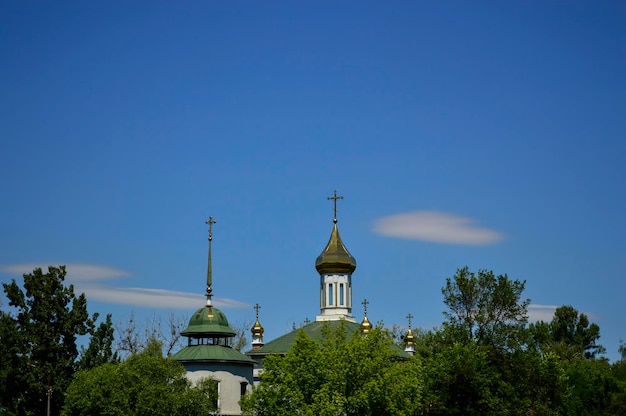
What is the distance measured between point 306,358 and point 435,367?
6.80 metres

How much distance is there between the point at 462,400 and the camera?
4991 cm

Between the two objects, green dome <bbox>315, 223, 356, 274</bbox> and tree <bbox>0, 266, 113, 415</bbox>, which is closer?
tree <bbox>0, 266, 113, 415</bbox>

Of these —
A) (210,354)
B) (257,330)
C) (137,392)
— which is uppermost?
(257,330)

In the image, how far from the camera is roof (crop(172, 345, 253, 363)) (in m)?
60.0

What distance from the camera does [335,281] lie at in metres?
72.8

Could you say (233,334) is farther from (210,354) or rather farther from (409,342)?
(409,342)

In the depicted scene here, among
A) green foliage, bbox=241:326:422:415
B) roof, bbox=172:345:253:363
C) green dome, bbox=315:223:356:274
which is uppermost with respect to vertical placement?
green dome, bbox=315:223:356:274

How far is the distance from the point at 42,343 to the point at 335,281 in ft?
71.7

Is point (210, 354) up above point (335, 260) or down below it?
below

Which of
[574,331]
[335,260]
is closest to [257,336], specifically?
Result: [335,260]

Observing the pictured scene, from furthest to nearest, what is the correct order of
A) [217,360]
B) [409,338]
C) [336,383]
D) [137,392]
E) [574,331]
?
[574,331] < [409,338] < [217,360] < [137,392] < [336,383]

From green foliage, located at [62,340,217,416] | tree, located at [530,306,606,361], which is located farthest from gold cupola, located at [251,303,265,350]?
tree, located at [530,306,606,361]

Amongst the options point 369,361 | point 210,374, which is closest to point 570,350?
point 210,374

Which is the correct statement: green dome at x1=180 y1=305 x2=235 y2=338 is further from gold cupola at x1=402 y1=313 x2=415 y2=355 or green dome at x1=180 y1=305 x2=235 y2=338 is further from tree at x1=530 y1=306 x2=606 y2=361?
tree at x1=530 y1=306 x2=606 y2=361
